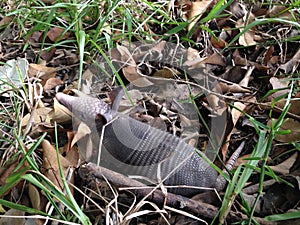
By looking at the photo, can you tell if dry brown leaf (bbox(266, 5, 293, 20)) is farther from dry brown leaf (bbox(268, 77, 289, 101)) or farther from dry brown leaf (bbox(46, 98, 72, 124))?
dry brown leaf (bbox(46, 98, 72, 124))

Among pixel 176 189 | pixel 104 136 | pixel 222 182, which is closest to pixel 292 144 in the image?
pixel 222 182

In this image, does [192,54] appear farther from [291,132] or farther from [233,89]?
[291,132]

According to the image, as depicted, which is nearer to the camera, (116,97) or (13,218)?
(13,218)

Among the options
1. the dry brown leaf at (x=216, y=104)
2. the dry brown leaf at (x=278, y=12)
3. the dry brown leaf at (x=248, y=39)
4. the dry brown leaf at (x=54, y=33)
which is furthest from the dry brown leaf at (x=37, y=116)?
the dry brown leaf at (x=278, y=12)

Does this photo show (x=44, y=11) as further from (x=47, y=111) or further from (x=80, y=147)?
(x=80, y=147)

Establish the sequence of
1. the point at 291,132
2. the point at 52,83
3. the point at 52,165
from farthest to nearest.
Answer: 1. the point at 52,83
2. the point at 291,132
3. the point at 52,165

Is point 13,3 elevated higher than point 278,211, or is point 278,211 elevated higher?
point 13,3

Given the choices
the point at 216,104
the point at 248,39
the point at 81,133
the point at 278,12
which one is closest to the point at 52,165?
the point at 81,133
